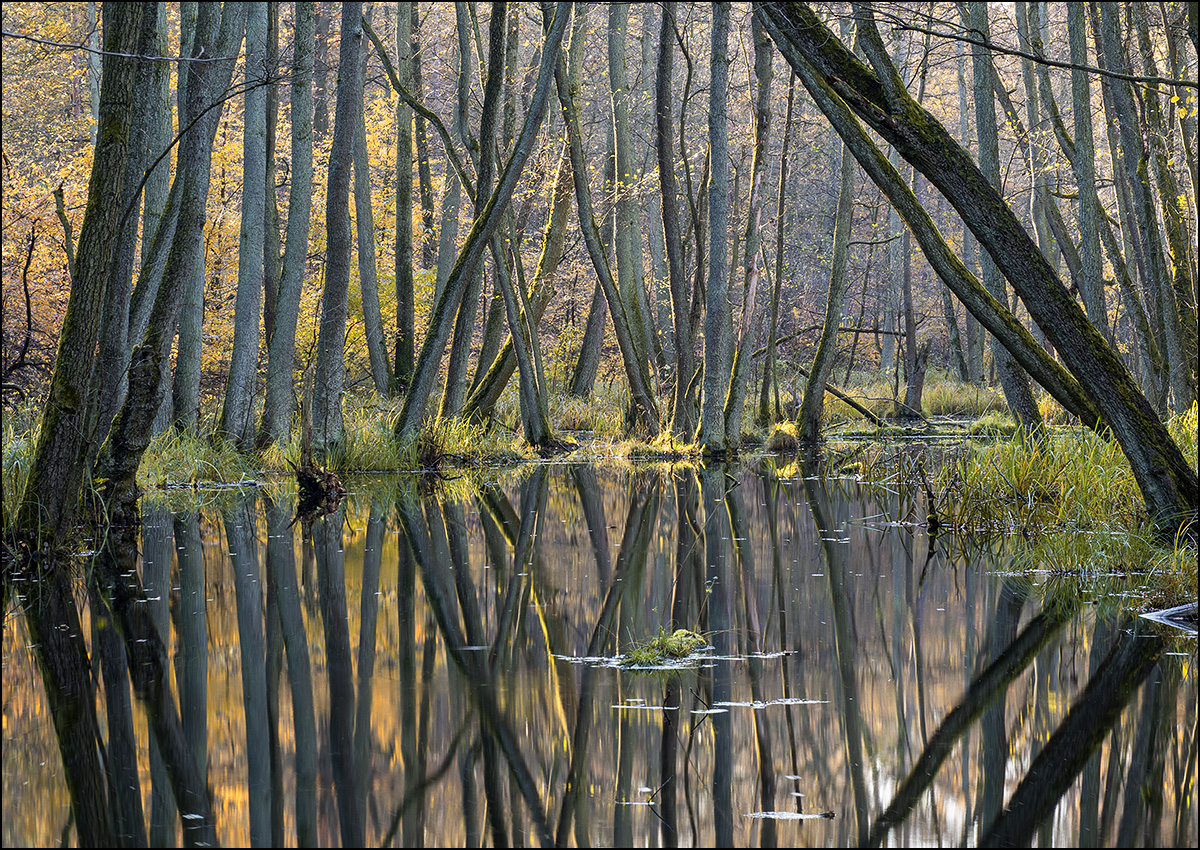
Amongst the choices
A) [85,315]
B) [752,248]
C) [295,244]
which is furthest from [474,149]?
[85,315]

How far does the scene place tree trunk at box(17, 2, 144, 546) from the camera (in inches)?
257

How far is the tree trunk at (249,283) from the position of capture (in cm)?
1295

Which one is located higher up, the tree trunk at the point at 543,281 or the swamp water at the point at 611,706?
the tree trunk at the point at 543,281

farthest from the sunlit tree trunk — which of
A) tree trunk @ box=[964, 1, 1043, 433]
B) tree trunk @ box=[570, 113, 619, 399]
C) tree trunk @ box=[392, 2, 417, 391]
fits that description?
tree trunk @ box=[964, 1, 1043, 433]

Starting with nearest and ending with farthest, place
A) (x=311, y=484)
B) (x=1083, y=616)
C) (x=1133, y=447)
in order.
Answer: (x=1083, y=616)
(x=1133, y=447)
(x=311, y=484)

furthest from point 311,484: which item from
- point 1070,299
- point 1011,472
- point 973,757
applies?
point 973,757

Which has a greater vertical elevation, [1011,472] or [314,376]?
[314,376]

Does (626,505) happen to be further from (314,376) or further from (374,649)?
(374,649)

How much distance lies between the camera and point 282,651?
459 cm

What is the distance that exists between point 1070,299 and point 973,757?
11.2 ft

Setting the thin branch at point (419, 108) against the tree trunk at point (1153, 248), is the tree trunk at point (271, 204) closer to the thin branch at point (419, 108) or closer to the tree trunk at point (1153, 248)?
the thin branch at point (419, 108)

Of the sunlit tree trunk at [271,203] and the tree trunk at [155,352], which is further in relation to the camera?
the sunlit tree trunk at [271,203]

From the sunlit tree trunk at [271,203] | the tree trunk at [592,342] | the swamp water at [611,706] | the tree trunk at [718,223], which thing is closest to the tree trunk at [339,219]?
the sunlit tree trunk at [271,203]

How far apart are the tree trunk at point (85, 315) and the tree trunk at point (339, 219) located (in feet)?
17.4
